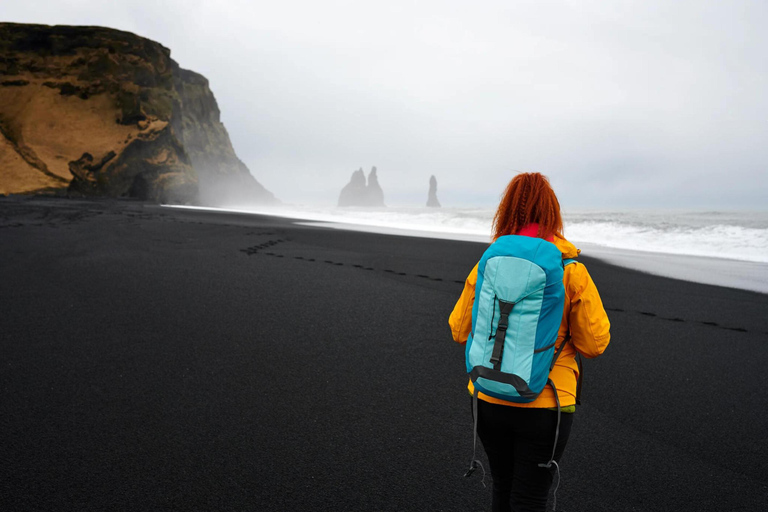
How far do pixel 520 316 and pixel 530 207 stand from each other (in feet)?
1.47

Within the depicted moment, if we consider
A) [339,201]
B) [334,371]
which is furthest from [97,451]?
[339,201]

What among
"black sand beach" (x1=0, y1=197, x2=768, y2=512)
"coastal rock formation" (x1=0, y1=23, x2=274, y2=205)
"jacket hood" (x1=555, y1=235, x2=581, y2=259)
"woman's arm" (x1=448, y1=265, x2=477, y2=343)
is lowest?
"black sand beach" (x1=0, y1=197, x2=768, y2=512)

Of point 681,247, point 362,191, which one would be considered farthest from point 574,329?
point 362,191

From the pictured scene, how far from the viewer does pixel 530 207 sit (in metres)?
1.62

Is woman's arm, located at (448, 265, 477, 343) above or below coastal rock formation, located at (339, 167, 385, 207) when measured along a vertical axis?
below

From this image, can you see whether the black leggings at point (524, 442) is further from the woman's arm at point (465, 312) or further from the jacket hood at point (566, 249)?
the jacket hood at point (566, 249)

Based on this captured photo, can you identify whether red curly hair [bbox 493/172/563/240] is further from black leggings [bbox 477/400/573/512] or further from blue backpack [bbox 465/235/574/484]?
black leggings [bbox 477/400/573/512]

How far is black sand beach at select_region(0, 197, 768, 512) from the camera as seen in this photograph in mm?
2262

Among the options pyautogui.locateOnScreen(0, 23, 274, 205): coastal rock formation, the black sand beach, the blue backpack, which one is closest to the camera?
the blue backpack

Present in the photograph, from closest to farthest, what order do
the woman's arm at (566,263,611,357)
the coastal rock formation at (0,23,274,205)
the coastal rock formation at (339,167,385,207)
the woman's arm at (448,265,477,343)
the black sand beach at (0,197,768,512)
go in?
the woman's arm at (566,263,611,357) → the woman's arm at (448,265,477,343) → the black sand beach at (0,197,768,512) → the coastal rock formation at (0,23,274,205) → the coastal rock formation at (339,167,385,207)

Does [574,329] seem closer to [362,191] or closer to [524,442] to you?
[524,442]

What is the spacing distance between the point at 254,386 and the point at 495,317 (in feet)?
8.04

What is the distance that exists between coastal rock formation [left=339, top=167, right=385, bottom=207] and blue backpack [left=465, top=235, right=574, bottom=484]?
459 ft

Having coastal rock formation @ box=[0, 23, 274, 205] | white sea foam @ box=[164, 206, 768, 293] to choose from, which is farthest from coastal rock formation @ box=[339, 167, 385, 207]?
white sea foam @ box=[164, 206, 768, 293]
